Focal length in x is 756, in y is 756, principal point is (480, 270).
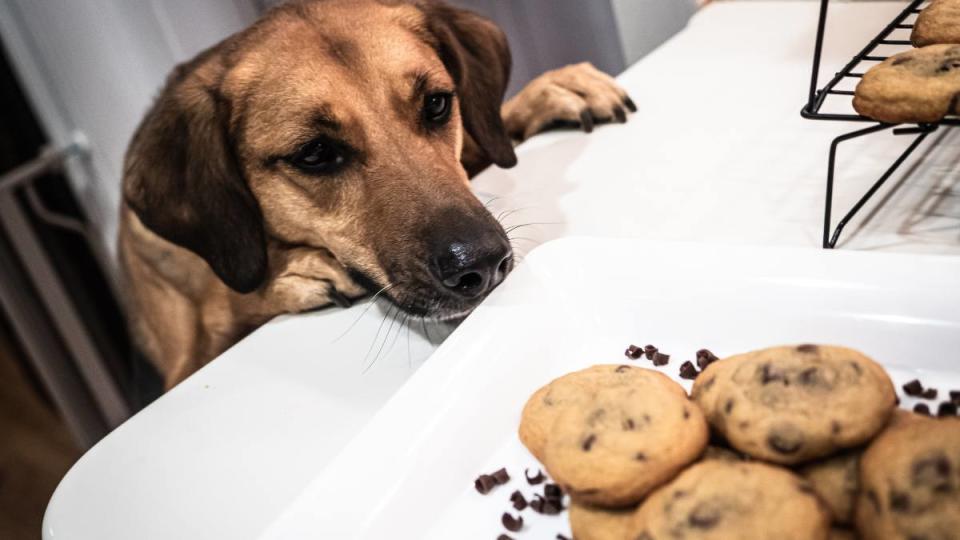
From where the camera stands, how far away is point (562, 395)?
819 mm

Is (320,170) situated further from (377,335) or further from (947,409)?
(947,409)

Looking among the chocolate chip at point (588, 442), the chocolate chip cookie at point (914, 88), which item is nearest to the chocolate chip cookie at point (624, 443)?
the chocolate chip at point (588, 442)

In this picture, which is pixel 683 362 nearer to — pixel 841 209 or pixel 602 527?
pixel 602 527

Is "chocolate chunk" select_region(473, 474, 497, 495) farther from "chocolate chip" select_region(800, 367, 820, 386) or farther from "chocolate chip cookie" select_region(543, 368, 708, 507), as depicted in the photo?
"chocolate chip" select_region(800, 367, 820, 386)

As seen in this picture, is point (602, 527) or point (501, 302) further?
point (501, 302)

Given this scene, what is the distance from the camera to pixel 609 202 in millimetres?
1402

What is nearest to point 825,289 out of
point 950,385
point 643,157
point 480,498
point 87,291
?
point 950,385

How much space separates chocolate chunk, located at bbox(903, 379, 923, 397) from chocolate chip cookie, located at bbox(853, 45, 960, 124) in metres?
0.36

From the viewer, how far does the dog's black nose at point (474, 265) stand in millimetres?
1114

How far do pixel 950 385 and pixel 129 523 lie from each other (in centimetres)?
96

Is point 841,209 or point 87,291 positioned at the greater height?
point 87,291

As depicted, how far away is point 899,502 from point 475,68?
1.18 meters

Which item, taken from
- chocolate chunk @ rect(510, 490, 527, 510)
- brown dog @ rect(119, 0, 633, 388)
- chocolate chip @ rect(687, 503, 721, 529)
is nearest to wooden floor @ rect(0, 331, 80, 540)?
brown dog @ rect(119, 0, 633, 388)

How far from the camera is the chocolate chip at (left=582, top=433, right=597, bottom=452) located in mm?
714
